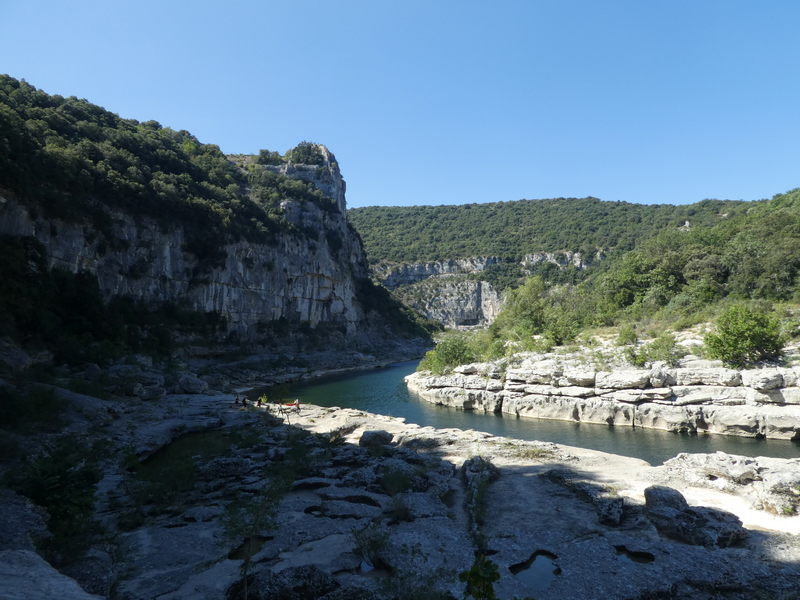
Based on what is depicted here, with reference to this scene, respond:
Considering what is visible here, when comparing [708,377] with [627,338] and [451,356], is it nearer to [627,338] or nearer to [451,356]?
[627,338]

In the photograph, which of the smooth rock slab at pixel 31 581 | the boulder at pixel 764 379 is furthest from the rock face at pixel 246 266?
the boulder at pixel 764 379

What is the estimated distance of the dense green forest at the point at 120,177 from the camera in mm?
31641

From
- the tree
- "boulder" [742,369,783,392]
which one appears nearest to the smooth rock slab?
the tree

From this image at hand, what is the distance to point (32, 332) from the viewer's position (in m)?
26.1

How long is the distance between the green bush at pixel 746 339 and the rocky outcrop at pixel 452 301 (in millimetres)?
99518

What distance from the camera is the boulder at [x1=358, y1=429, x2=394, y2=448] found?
1767 centimetres

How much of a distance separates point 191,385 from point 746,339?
35.4m

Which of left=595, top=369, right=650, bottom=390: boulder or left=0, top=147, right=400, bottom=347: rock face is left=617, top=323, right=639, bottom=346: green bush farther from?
left=0, top=147, right=400, bottom=347: rock face

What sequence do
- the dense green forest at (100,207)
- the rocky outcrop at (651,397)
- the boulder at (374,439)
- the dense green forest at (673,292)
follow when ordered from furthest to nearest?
the dense green forest at (100,207) < the dense green forest at (673,292) < the rocky outcrop at (651,397) < the boulder at (374,439)

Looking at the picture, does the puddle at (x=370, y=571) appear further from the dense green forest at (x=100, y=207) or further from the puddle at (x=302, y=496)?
the dense green forest at (x=100, y=207)

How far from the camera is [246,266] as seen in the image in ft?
174

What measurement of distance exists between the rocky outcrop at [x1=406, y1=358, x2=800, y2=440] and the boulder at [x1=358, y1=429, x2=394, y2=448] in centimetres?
1144

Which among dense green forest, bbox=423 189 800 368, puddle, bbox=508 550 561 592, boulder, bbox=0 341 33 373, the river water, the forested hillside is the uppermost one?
the forested hillside

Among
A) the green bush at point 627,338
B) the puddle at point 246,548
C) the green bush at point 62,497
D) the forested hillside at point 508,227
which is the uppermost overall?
the forested hillside at point 508,227
